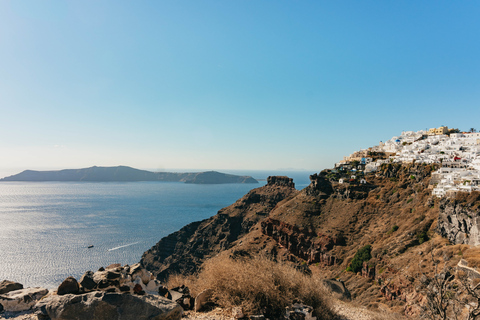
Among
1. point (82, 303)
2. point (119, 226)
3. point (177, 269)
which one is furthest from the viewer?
point (119, 226)

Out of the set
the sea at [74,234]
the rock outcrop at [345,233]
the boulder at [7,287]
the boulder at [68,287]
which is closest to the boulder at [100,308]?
the boulder at [68,287]

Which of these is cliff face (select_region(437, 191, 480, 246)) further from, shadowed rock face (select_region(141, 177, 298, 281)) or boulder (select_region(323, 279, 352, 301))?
shadowed rock face (select_region(141, 177, 298, 281))

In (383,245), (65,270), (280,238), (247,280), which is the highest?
(247,280)

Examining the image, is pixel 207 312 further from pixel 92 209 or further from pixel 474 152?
pixel 92 209

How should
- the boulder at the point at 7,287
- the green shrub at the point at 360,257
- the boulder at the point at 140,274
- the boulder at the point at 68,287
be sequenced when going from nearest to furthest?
the boulder at the point at 68,287 → the boulder at the point at 7,287 → the boulder at the point at 140,274 → the green shrub at the point at 360,257

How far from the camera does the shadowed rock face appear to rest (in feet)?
231

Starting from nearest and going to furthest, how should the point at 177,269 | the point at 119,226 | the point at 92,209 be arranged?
the point at 177,269, the point at 119,226, the point at 92,209

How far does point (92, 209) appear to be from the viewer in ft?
439

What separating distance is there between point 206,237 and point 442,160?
71398mm

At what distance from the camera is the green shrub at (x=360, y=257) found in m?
41.2

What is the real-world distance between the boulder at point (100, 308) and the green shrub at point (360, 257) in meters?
43.0

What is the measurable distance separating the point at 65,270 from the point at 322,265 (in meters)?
60.7

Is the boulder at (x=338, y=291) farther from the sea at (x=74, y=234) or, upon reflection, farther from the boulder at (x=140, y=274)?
Answer: the sea at (x=74, y=234)

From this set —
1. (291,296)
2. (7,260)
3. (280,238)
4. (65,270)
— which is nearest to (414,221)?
(280,238)
